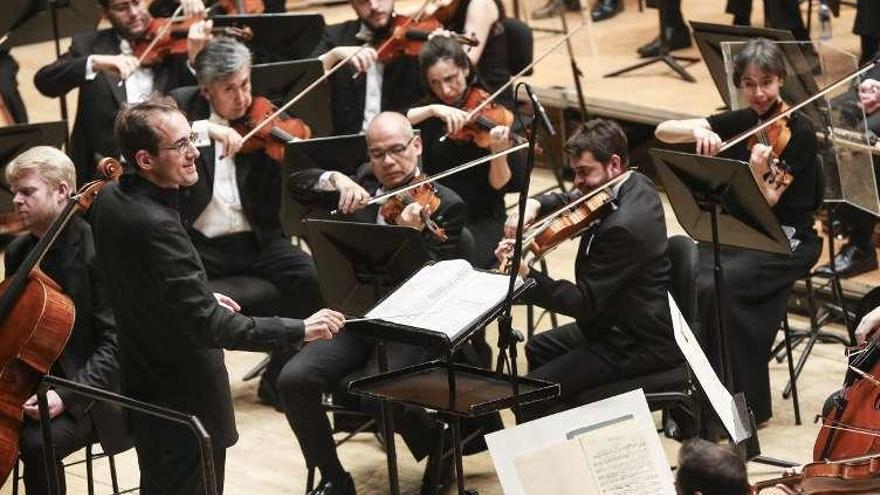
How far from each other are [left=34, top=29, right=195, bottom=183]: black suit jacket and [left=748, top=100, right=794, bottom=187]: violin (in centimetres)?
257

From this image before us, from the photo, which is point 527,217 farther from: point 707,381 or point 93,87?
point 93,87

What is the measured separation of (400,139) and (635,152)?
3020 millimetres

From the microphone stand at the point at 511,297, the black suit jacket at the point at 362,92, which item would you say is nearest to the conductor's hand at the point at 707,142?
the black suit jacket at the point at 362,92

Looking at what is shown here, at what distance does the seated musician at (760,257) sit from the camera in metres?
5.42

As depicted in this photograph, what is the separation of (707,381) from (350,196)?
1812 mm

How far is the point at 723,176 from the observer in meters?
4.80

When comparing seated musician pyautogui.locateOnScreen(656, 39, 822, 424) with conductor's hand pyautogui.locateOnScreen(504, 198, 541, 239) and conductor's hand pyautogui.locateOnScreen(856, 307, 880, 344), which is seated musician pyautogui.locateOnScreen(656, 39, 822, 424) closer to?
conductor's hand pyautogui.locateOnScreen(504, 198, 541, 239)

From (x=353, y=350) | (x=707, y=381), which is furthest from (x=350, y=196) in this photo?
(x=707, y=381)

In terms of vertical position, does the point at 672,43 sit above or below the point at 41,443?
below

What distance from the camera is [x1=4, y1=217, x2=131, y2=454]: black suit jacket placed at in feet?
15.7

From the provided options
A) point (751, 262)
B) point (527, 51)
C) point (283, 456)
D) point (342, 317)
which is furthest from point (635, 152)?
point (342, 317)

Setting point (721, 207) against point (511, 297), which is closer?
point (511, 297)

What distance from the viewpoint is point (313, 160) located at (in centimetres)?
553

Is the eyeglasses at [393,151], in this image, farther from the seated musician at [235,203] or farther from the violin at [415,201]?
the seated musician at [235,203]
